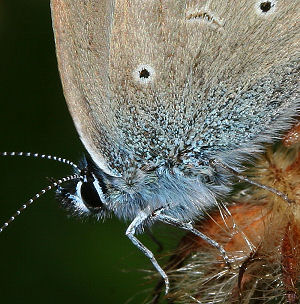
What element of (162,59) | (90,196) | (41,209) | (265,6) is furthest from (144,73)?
(41,209)

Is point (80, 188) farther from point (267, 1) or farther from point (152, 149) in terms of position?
point (267, 1)

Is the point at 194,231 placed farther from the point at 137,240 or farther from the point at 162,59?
the point at 162,59

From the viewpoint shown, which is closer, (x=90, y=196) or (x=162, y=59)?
(x=162, y=59)

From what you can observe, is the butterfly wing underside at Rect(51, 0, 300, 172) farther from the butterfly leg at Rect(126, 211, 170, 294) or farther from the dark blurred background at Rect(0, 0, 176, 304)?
the dark blurred background at Rect(0, 0, 176, 304)

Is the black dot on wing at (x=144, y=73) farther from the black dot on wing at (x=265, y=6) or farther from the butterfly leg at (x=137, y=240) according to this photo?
the butterfly leg at (x=137, y=240)

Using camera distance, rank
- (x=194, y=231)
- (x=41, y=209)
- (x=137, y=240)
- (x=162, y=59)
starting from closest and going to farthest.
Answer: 1. (x=162, y=59)
2. (x=194, y=231)
3. (x=137, y=240)
4. (x=41, y=209)

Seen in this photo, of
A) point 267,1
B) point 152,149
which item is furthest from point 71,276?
point 267,1

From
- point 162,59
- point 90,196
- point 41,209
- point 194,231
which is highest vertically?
point 162,59

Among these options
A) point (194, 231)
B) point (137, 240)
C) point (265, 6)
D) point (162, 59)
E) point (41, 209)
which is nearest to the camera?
point (265, 6)

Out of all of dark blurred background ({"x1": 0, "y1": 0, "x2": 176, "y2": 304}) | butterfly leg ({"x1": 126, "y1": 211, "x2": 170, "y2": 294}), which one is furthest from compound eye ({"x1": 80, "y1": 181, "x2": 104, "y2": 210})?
dark blurred background ({"x1": 0, "y1": 0, "x2": 176, "y2": 304})

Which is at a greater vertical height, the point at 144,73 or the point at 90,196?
the point at 144,73
